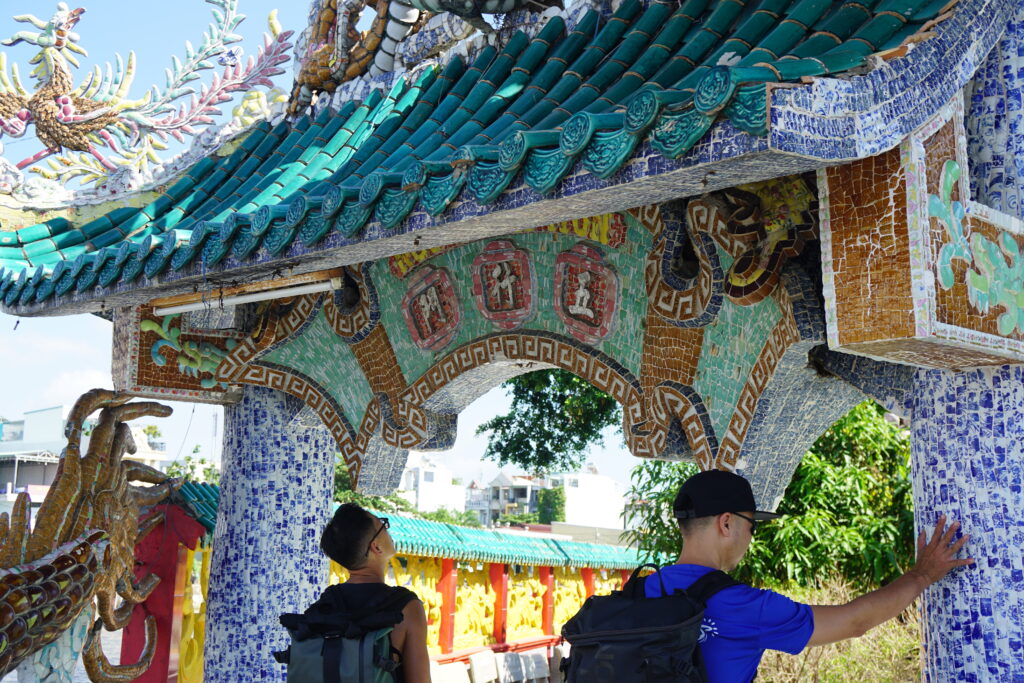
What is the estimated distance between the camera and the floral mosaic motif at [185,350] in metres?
6.03

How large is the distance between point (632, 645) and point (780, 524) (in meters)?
6.50

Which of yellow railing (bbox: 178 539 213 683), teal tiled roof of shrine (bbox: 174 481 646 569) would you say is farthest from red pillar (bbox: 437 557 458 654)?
yellow railing (bbox: 178 539 213 683)

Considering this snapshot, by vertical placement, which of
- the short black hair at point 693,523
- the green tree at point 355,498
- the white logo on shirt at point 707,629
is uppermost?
the green tree at point 355,498

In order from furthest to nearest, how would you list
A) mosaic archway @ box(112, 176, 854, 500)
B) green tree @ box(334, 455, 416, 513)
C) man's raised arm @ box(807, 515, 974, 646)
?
green tree @ box(334, 455, 416, 513)
mosaic archway @ box(112, 176, 854, 500)
man's raised arm @ box(807, 515, 974, 646)

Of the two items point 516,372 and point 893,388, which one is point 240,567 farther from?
point 893,388

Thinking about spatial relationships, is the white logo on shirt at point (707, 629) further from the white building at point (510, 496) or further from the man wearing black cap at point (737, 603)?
the white building at point (510, 496)

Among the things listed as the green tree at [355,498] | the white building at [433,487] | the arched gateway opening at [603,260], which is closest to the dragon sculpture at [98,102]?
the arched gateway opening at [603,260]

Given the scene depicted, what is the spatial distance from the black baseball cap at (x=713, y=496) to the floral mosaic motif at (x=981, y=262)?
771 mm

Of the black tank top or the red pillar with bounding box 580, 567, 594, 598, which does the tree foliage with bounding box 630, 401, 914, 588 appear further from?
the black tank top

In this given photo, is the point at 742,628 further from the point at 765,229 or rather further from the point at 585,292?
the point at 585,292

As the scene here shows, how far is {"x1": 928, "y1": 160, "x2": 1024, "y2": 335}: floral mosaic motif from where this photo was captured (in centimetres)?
294

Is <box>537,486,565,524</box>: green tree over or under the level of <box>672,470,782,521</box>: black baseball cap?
over

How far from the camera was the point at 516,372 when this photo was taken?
5.31 meters

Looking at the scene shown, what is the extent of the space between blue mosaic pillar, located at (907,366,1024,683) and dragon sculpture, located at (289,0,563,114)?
113 inches
